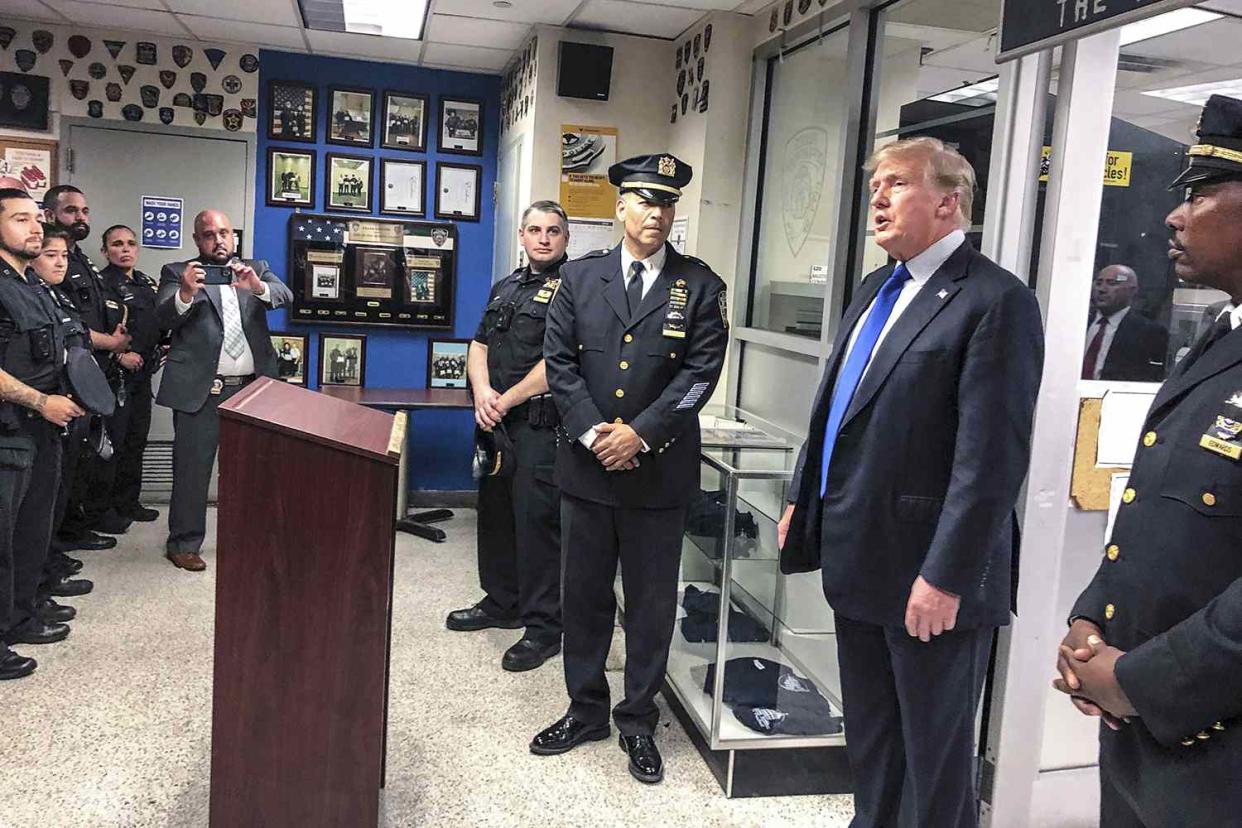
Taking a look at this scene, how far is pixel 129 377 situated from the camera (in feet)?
15.8

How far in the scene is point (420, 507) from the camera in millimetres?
5742

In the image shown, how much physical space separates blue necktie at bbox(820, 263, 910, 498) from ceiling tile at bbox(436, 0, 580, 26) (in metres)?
2.62

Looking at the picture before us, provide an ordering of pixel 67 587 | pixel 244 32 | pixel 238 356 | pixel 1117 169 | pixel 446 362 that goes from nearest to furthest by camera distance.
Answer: pixel 1117 169
pixel 67 587
pixel 238 356
pixel 244 32
pixel 446 362

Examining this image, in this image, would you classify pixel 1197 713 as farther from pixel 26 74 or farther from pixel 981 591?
pixel 26 74

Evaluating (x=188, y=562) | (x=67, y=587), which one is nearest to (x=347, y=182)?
(x=188, y=562)

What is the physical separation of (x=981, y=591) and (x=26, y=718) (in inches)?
106

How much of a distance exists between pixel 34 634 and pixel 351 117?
128 inches

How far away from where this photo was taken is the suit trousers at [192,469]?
4348 millimetres

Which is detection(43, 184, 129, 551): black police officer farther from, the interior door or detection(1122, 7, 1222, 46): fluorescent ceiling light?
detection(1122, 7, 1222, 46): fluorescent ceiling light

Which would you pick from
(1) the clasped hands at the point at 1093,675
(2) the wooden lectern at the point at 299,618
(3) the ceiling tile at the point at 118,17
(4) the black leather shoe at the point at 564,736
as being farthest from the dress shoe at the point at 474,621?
(3) the ceiling tile at the point at 118,17

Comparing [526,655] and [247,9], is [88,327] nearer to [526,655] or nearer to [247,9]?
[247,9]

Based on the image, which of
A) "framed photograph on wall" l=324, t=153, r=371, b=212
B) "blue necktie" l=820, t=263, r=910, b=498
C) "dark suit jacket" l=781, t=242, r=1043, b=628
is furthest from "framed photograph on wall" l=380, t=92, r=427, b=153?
"dark suit jacket" l=781, t=242, r=1043, b=628

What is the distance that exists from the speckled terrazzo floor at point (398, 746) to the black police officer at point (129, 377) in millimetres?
1160

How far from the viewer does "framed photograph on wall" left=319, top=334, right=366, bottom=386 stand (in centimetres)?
566
